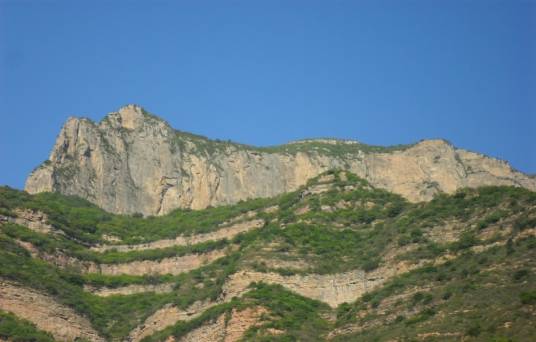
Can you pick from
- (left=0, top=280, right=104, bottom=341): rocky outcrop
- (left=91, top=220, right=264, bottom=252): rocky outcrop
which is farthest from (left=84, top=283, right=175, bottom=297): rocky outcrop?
(left=0, top=280, right=104, bottom=341): rocky outcrop

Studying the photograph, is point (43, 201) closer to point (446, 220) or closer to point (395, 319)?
point (446, 220)

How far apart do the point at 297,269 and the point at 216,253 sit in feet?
60.7

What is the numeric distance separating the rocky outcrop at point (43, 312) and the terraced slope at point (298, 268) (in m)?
0.18

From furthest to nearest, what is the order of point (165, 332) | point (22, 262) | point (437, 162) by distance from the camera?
point (437, 162) < point (22, 262) < point (165, 332)

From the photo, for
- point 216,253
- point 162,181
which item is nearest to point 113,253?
point 216,253

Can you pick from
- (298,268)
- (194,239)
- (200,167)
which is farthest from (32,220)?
(200,167)

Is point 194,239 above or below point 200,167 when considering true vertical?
below

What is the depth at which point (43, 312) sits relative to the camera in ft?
298

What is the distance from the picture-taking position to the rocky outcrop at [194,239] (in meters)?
114

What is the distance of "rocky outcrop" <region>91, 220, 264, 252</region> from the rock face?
24196mm

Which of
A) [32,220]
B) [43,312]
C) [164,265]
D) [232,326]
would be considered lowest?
[232,326]

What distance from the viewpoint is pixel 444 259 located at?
277 feet

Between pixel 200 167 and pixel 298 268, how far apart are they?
64.2 metres

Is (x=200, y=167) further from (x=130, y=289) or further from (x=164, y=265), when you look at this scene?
(x=130, y=289)
